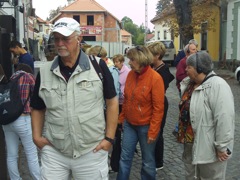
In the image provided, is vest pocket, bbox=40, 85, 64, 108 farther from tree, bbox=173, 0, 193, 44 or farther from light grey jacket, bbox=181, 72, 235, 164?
tree, bbox=173, 0, 193, 44

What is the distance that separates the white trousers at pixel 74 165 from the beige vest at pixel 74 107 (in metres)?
0.06

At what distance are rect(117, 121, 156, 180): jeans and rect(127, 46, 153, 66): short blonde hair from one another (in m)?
0.69

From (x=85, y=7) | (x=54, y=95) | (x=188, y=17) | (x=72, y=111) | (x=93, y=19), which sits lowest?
(x=72, y=111)

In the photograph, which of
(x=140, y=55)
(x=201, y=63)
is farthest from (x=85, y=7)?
(x=201, y=63)

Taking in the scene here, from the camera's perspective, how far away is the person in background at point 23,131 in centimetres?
389

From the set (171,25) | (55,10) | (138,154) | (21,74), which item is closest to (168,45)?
(171,25)

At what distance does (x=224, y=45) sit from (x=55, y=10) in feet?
274

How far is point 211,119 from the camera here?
10.0 feet

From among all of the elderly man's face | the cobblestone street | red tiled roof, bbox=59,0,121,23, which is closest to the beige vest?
the elderly man's face

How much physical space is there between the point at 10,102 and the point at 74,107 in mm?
1459

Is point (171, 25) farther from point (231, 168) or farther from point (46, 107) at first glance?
point (46, 107)

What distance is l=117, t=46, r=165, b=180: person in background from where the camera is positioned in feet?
12.0

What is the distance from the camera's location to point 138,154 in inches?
217

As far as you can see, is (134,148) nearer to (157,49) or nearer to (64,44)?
(157,49)
